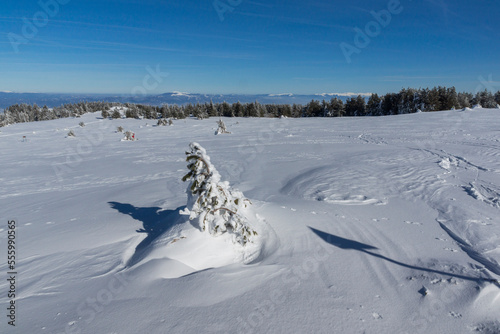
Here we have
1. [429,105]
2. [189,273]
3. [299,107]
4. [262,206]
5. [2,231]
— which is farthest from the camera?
[299,107]

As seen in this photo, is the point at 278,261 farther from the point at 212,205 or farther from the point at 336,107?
the point at 336,107

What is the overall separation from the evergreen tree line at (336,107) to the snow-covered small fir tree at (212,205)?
43.5 m

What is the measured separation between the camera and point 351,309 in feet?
8.95

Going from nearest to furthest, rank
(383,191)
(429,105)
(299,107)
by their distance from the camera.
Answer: (383,191)
(429,105)
(299,107)

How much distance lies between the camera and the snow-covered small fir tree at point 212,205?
407 cm

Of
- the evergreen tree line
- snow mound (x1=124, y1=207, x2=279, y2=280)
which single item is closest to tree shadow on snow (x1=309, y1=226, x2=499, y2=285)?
snow mound (x1=124, y1=207, x2=279, y2=280)

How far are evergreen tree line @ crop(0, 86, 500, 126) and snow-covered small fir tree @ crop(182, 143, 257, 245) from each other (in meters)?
43.5

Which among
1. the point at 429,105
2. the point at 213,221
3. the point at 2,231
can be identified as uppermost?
the point at 429,105

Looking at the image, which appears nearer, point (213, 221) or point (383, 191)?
point (213, 221)

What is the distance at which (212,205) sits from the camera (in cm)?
414

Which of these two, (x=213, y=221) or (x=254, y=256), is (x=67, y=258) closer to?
(x=213, y=221)

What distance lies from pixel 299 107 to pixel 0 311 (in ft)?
261

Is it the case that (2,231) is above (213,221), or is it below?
below

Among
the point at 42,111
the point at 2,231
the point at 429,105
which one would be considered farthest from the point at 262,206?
the point at 42,111
